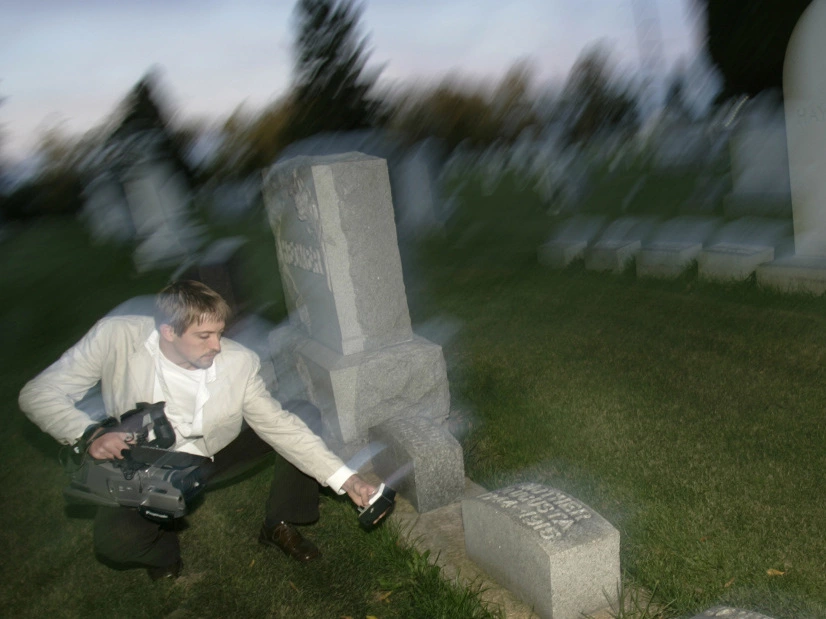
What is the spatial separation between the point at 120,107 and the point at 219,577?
1848 centimetres

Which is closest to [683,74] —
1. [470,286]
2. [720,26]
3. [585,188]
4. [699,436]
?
[585,188]

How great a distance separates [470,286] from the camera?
8.36 metres

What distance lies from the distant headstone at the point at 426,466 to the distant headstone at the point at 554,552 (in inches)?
26.0

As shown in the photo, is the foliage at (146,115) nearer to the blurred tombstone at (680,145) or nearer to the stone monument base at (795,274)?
the blurred tombstone at (680,145)

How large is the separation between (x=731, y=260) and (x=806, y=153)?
1.05 m

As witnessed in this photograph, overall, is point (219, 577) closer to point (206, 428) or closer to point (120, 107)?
point (206, 428)

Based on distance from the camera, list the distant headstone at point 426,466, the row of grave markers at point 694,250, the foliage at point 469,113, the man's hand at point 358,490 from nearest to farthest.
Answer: the man's hand at point 358,490 < the distant headstone at point 426,466 < the row of grave markers at point 694,250 < the foliage at point 469,113

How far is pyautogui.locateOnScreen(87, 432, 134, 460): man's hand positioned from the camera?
2547 millimetres

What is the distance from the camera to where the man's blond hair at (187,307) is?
2.72m

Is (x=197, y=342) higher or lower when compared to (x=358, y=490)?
higher

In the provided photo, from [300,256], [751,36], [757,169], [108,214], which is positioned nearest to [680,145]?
[751,36]

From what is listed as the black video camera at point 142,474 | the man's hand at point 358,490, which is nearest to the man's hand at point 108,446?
the black video camera at point 142,474

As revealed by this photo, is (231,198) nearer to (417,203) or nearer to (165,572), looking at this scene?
(417,203)

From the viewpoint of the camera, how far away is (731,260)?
6215 mm
